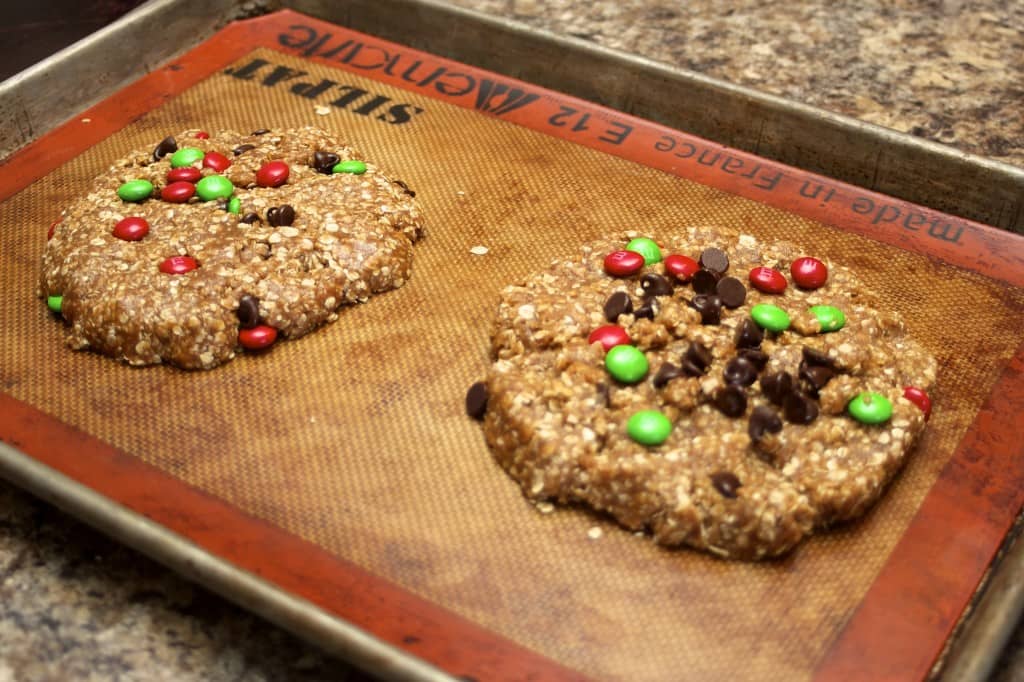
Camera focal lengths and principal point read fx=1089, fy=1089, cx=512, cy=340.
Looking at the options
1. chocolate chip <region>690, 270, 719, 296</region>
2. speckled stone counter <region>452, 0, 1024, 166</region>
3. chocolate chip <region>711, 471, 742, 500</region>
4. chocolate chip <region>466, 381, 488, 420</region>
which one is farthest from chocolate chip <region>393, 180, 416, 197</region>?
chocolate chip <region>711, 471, 742, 500</region>

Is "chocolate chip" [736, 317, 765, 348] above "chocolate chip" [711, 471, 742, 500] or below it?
above

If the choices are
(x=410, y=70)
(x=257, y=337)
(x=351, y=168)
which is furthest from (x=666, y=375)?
(x=410, y=70)

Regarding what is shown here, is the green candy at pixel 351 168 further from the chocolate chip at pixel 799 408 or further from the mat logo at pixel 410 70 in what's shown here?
the chocolate chip at pixel 799 408

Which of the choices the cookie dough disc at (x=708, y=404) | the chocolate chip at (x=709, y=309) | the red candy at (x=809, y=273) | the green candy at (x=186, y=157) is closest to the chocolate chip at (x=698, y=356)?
the cookie dough disc at (x=708, y=404)

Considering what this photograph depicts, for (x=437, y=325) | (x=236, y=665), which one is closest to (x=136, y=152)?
(x=437, y=325)

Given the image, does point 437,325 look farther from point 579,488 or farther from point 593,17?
point 593,17

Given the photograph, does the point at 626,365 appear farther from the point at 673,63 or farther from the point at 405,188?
the point at 673,63

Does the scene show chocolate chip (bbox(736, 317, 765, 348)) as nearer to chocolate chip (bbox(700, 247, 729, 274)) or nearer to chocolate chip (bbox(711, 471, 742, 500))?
chocolate chip (bbox(700, 247, 729, 274))
